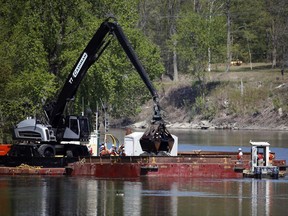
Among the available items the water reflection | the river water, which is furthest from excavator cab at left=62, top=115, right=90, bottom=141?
the water reflection

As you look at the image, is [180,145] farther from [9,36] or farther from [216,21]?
[216,21]

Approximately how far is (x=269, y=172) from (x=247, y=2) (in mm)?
107989

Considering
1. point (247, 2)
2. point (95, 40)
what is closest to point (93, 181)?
point (95, 40)

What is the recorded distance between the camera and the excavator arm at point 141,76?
72.7 m

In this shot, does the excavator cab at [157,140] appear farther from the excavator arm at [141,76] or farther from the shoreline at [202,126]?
the shoreline at [202,126]

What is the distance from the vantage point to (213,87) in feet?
560

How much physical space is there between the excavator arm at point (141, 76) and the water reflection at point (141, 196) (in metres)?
3.20

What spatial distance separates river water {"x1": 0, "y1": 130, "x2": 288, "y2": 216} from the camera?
5712cm

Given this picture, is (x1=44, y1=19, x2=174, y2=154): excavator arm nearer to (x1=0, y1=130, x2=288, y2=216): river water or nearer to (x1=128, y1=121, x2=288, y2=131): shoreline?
(x1=0, y1=130, x2=288, y2=216): river water

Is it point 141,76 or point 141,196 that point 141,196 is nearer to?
point 141,196

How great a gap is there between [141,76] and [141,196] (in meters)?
12.8

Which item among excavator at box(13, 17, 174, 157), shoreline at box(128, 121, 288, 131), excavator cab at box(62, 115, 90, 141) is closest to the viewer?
excavator at box(13, 17, 174, 157)

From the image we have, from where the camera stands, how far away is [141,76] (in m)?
73.8

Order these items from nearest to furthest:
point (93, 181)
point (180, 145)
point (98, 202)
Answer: point (98, 202), point (93, 181), point (180, 145)
